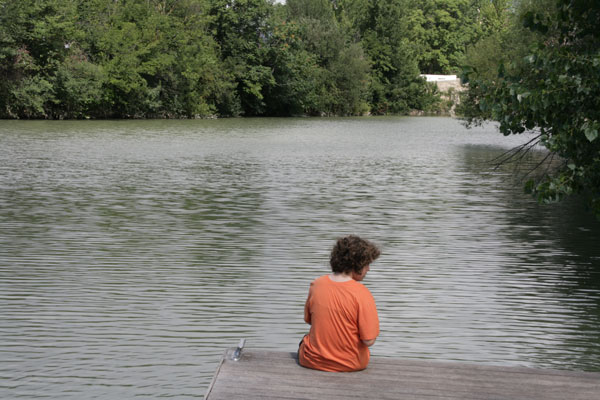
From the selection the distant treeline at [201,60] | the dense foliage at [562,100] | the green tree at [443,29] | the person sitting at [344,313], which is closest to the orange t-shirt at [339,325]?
the person sitting at [344,313]

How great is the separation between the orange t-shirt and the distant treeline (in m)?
48.5

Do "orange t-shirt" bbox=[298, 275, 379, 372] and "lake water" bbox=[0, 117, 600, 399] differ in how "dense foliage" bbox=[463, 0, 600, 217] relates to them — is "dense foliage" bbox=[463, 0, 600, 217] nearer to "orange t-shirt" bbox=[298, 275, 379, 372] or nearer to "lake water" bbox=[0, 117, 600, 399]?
"lake water" bbox=[0, 117, 600, 399]

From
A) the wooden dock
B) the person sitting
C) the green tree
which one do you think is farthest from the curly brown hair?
the green tree

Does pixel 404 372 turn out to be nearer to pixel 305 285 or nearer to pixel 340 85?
pixel 305 285

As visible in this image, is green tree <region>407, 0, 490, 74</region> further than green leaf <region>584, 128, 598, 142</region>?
Yes

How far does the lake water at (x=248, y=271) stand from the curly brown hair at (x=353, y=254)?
1691 millimetres

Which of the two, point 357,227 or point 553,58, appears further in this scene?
point 357,227

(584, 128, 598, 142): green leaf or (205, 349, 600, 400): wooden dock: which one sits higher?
(584, 128, 598, 142): green leaf

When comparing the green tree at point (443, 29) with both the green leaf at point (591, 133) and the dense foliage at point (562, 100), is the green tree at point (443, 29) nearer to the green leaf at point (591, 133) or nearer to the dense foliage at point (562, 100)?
the dense foliage at point (562, 100)

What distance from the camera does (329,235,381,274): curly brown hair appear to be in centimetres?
468

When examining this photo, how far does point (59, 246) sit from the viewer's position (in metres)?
11.4

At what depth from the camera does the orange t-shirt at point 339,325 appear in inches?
186

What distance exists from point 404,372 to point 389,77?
93.7 m

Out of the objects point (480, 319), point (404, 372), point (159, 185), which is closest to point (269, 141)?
point (159, 185)
